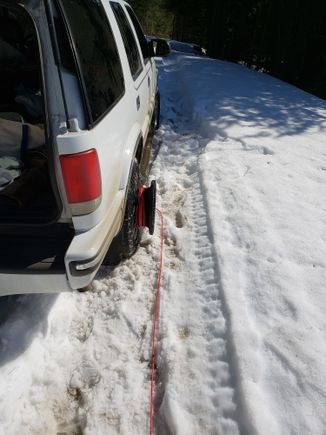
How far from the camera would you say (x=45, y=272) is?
1718 millimetres

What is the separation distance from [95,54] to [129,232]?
131cm

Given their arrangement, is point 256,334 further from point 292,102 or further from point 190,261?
point 292,102

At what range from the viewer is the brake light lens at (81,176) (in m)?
1.62

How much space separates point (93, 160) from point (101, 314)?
4.10 ft

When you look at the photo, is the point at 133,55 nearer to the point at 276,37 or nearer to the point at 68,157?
the point at 68,157

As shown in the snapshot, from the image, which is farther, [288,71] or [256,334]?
[288,71]

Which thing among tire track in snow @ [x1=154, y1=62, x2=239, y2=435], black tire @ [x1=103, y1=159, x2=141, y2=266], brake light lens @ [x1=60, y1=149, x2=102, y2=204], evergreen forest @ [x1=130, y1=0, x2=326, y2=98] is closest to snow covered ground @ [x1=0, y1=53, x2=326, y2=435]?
tire track in snow @ [x1=154, y1=62, x2=239, y2=435]

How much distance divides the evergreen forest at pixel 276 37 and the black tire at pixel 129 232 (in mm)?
11197

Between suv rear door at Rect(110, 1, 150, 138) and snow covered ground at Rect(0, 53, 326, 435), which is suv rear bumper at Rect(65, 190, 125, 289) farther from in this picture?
suv rear door at Rect(110, 1, 150, 138)

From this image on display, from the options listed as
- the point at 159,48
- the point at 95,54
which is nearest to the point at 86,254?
the point at 95,54

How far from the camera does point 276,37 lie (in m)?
13.0

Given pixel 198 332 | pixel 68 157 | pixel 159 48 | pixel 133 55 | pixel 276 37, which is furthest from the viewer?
pixel 276 37

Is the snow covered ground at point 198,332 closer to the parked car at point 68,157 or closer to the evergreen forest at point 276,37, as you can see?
the parked car at point 68,157

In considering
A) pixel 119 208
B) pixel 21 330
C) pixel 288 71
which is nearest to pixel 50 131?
pixel 119 208
